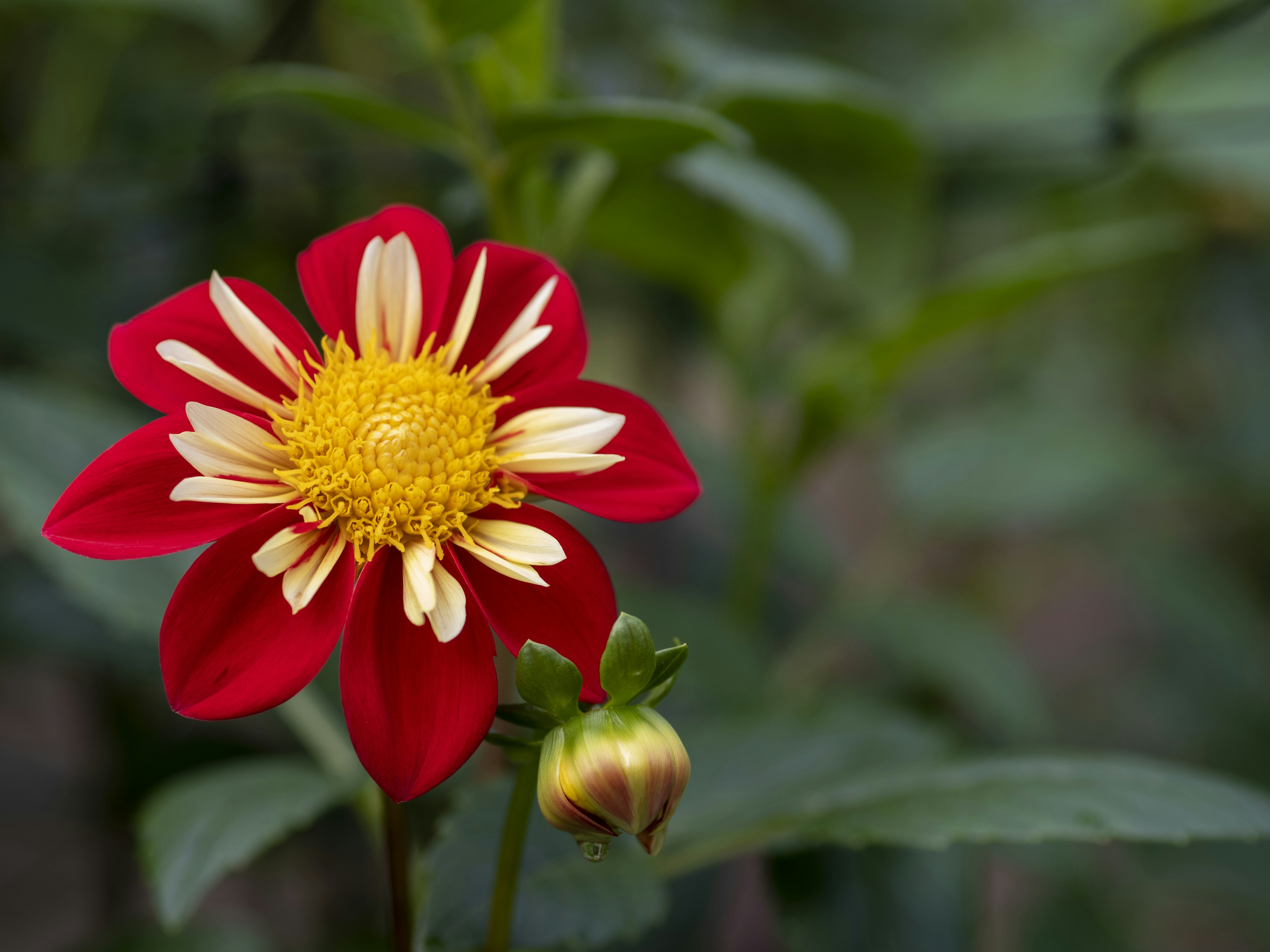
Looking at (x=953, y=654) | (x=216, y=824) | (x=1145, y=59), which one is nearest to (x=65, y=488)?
(x=216, y=824)

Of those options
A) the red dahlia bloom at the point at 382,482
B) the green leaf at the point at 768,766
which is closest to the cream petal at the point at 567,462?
the red dahlia bloom at the point at 382,482

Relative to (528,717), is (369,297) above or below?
above

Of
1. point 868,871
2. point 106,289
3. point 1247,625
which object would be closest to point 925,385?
point 1247,625

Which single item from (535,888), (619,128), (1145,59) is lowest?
(535,888)

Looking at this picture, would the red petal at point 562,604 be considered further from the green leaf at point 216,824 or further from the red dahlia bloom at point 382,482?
the green leaf at point 216,824

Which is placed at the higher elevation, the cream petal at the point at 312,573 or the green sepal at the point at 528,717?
the cream petal at the point at 312,573

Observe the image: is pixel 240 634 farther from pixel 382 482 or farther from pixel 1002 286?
pixel 1002 286

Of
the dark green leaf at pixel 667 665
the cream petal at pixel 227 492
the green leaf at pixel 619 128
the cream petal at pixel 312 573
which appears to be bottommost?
the dark green leaf at pixel 667 665
